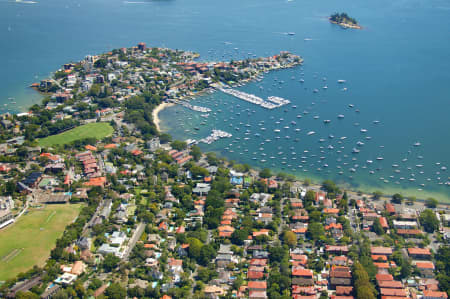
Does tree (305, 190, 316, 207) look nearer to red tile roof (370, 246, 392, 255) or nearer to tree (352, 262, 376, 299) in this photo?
red tile roof (370, 246, 392, 255)

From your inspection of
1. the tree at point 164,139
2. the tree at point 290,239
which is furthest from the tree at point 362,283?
the tree at point 164,139

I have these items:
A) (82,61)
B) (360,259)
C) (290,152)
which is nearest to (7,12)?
(82,61)

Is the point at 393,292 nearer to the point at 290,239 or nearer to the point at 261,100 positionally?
the point at 290,239

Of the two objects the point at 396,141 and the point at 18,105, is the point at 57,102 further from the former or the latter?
the point at 396,141

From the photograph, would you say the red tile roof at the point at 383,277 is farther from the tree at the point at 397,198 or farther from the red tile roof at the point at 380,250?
the tree at the point at 397,198

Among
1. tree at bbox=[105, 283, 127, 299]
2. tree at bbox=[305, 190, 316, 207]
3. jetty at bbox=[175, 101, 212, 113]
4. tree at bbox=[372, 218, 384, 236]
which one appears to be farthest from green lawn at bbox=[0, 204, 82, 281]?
jetty at bbox=[175, 101, 212, 113]
